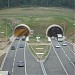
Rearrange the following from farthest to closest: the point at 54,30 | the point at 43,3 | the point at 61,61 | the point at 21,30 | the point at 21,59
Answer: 1. the point at 43,3
2. the point at 21,30
3. the point at 54,30
4. the point at 21,59
5. the point at 61,61

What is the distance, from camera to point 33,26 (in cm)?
10219

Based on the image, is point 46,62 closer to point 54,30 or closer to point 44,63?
point 44,63

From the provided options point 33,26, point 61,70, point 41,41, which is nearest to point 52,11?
point 33,26

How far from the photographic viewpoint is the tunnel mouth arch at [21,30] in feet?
334

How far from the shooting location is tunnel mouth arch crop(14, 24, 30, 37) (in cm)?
10188

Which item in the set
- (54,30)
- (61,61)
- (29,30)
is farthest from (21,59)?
(54,30)

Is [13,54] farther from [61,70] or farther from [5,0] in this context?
[5,0]

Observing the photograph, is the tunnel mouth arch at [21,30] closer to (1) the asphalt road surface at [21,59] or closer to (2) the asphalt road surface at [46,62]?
(2) the asphalt road surface at [46,62]

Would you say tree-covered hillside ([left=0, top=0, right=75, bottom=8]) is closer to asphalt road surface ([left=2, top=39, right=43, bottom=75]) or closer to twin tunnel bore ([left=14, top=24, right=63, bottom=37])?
twin tunnel bore ([left=14, top=24, right=63, bottom=37])

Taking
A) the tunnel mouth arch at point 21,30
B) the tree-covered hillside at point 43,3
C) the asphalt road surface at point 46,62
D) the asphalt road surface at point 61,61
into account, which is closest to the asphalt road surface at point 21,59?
the asphalt road surface at point 46,62

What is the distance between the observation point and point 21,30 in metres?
105

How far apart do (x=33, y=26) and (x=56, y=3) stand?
35199mm

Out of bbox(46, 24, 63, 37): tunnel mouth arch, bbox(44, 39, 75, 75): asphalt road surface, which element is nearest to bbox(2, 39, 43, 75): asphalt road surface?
bbox(44, 39, 75, 75): asphalt road surface

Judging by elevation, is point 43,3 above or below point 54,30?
above
